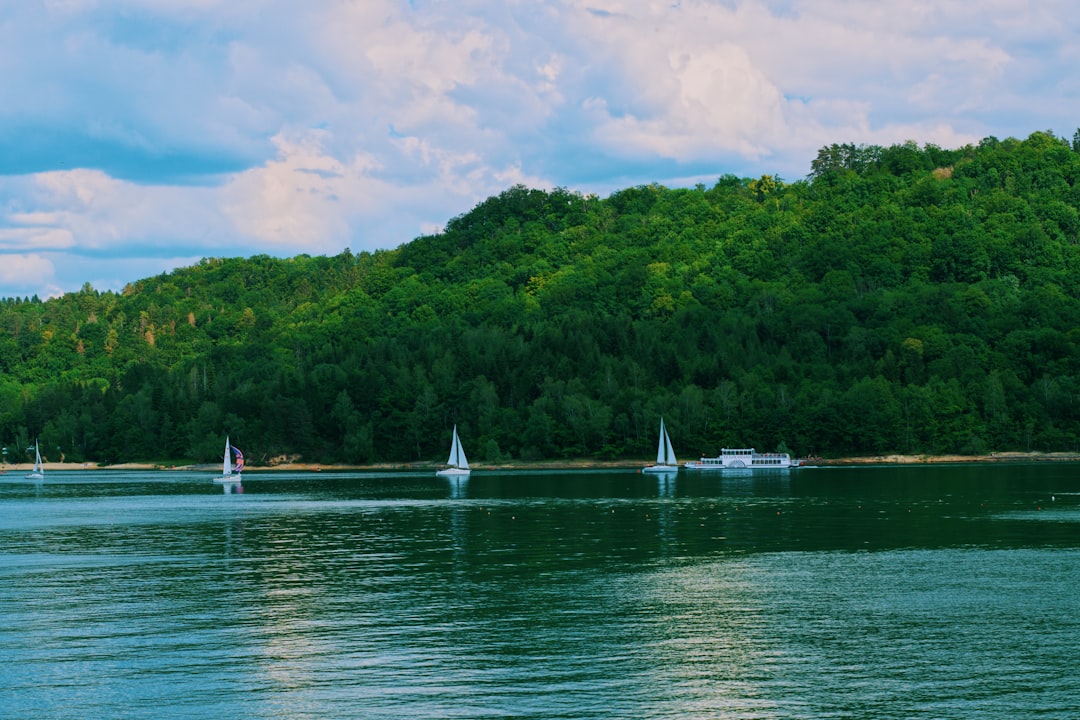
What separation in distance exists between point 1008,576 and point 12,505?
379 feet

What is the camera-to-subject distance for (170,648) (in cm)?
4422

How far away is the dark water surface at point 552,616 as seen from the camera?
36594 millimetres

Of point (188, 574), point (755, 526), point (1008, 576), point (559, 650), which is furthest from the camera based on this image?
point (755, 526)

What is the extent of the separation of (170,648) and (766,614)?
24.8 metres

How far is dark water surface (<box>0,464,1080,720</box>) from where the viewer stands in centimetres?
3659

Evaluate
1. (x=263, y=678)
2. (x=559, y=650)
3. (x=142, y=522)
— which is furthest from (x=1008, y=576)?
(x=142, y=522)

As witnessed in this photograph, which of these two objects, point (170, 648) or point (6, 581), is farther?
point (6, 581)

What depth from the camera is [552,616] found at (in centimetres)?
5000

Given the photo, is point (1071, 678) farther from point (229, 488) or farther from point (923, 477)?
point (229, 488)

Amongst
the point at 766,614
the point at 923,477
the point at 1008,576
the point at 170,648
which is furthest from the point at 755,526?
the point at 923,477

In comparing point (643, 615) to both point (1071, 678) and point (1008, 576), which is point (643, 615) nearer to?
point (1071, 678)

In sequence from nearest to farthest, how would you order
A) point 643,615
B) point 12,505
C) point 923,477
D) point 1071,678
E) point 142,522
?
point 1071,678 → point 643,615 → point 142,522 → point 12,505 → point 923,477

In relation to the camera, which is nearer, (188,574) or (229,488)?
(188,574)

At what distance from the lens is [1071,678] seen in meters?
38.5
